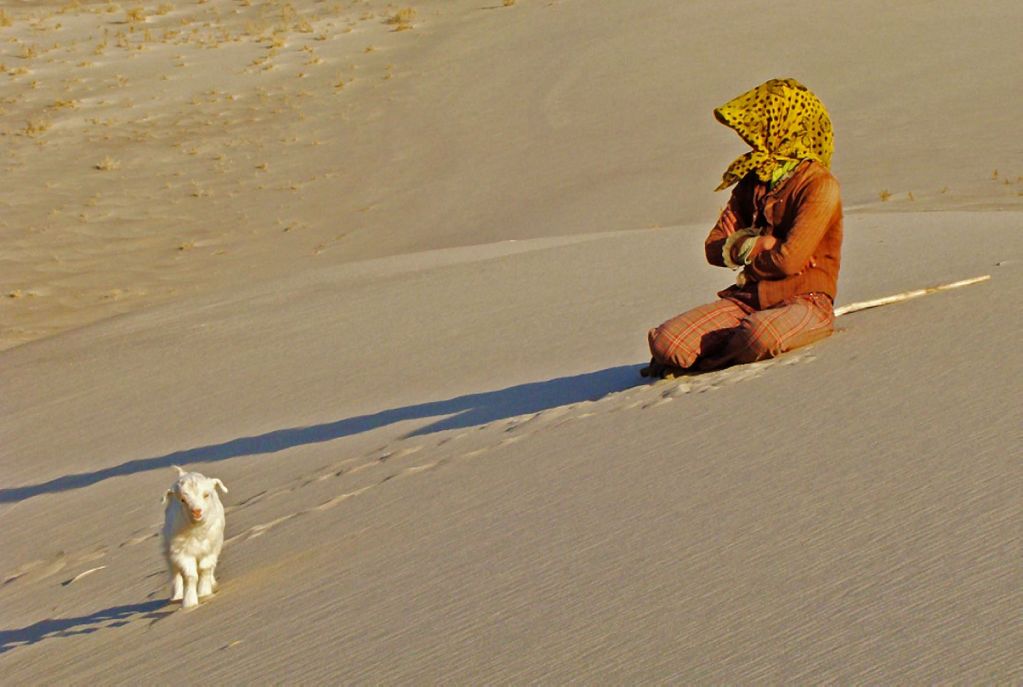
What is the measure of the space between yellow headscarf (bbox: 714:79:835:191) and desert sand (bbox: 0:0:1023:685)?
80 cm

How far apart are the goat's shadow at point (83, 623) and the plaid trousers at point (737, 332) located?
2.48m

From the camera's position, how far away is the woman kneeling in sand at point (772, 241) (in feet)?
A: 21.7

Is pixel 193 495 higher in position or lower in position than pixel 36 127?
lower

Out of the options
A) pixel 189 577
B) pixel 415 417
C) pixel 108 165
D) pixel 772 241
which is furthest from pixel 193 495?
pixel 108 165

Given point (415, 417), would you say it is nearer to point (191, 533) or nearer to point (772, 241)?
point (772, 241)

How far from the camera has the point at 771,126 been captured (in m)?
6.68

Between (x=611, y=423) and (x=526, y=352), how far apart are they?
3.61m

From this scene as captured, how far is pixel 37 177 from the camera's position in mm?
25625

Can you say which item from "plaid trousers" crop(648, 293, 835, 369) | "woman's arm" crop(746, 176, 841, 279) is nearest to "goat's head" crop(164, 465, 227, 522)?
"plaid trousers" crop(648, 293, 835, 369)

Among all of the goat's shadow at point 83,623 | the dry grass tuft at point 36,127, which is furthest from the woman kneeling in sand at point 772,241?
the dry grass tuft at point 36,127

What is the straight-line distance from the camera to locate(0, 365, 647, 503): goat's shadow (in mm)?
7551

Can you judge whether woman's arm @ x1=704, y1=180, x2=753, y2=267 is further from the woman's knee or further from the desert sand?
the desert sand

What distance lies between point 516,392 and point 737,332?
171 centimetres

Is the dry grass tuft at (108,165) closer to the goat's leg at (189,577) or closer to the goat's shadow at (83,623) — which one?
the goat's shadow at (83,623)
